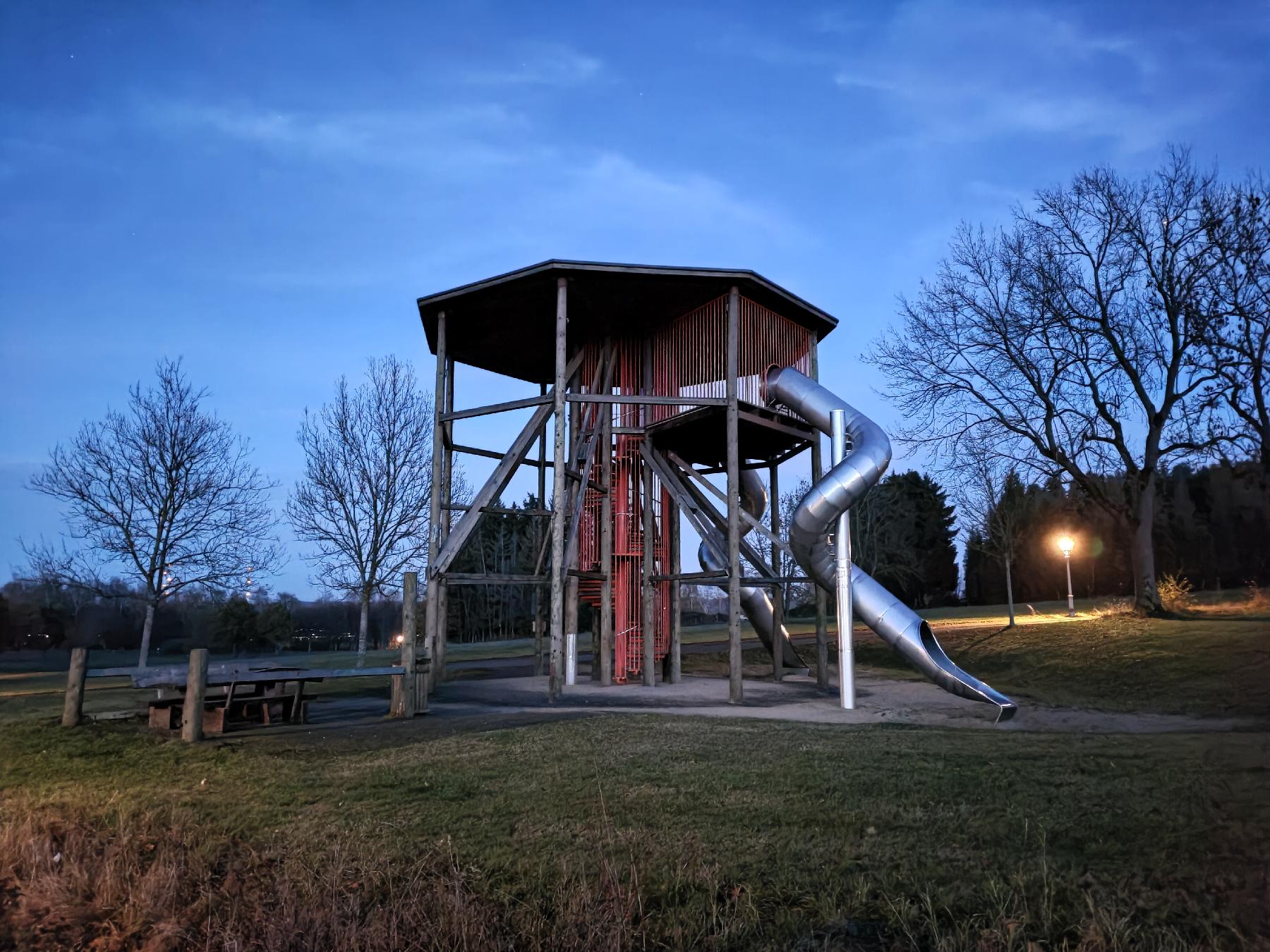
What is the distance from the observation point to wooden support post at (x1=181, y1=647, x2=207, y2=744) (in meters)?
9.81

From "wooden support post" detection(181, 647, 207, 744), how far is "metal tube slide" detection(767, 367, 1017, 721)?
9.16 m

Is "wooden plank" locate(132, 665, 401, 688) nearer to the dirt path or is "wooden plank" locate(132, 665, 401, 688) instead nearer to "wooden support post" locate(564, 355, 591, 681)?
the dirt path

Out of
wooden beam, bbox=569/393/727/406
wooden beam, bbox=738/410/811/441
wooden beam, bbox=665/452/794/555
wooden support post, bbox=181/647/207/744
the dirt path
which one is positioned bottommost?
the dirt path

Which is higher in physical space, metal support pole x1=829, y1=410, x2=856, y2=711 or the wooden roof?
the wooden roof

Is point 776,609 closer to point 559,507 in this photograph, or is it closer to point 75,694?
point 559,507

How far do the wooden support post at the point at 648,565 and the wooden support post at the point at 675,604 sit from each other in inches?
14.9

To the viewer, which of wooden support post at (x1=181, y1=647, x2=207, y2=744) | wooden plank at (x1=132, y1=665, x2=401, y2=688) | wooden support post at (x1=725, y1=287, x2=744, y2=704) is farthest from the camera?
wooden support post at (x1=725, y1=287, x2=744, y2=704)

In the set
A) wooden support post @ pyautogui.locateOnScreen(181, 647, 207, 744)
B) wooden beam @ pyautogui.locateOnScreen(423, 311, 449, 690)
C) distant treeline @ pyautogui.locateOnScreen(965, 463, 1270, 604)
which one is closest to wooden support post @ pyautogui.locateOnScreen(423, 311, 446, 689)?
wooden beam @ pyautogui.locateOnScreen(423, 311, 449, 690)

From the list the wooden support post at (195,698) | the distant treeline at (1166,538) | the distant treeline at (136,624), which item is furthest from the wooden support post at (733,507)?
the distant treeline at (136,624)

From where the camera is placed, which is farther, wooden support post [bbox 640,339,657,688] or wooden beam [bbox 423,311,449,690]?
wooden support post [bbox 640,339,657,688]

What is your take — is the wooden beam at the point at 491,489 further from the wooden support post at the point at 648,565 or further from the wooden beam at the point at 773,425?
the wooden beam at the point at 773,425

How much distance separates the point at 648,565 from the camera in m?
18.1

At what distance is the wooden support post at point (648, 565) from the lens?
17.2 m

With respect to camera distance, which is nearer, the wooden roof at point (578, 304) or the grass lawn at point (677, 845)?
the grass lawn at point (677, 845)
